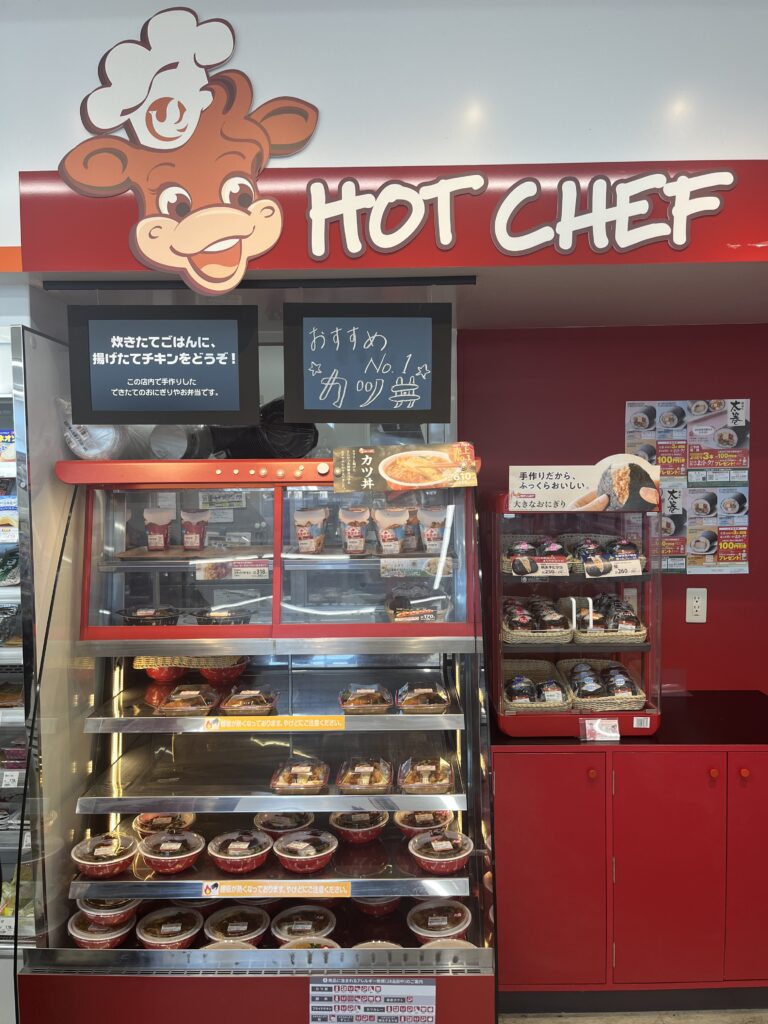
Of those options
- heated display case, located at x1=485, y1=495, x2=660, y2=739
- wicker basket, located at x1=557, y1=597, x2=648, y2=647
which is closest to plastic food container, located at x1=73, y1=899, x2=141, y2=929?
heated display case, located at x1=485, y1=495, x2=660, y2=739

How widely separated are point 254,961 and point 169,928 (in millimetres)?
430

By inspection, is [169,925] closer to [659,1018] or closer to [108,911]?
[108,911]

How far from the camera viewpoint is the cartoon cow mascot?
9.06 feet

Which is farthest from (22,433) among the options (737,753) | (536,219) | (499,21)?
(737,753)

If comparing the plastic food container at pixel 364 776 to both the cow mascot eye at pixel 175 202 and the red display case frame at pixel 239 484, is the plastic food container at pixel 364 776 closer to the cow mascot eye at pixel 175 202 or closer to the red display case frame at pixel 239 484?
the red display case frame at pixel 239 484

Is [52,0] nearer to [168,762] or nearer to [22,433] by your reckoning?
[22,433]

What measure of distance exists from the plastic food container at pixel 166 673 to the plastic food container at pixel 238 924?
99 centimetres

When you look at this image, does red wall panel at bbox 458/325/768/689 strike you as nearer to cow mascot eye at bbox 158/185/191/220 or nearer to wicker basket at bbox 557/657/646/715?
wicker basket at bbox 557/657/646/715

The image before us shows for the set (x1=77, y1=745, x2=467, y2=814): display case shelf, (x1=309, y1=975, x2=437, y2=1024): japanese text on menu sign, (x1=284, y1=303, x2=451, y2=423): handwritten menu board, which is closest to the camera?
(x1=309, y1=975, x2=437, y2=1024): japanese text on menu sign

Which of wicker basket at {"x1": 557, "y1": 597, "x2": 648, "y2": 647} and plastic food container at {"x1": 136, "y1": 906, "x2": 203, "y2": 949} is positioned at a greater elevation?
wicker basket at {"x1": 557, "y1": 597, "x2": 648, "y2": 647}

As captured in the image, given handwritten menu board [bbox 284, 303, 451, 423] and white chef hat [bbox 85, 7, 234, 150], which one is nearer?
white chef hat [bbox 85, 7, 234, 150]

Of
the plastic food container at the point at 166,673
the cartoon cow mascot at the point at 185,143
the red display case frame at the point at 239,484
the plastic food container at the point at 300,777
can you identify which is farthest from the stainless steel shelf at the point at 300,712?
the cartoon cow mascot at the point at 185,143

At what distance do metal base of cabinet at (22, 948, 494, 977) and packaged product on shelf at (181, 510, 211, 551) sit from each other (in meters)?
1.57

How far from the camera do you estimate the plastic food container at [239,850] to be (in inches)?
116
